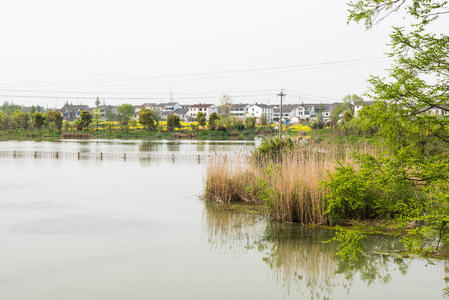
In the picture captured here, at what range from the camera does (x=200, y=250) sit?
10422 millimetres

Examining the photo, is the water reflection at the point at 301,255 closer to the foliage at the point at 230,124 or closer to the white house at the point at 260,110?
the foliage at the point at 230,124

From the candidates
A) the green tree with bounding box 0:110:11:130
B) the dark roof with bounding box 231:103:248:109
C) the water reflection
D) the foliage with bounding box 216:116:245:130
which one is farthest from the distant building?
the water reflection

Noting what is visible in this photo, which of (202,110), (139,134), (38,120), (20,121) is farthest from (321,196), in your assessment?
(202,110)

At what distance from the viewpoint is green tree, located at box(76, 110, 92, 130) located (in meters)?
93.4

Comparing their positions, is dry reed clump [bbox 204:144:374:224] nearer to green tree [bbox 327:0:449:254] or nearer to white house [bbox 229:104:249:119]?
green tree [bbox 327:0:449:254]

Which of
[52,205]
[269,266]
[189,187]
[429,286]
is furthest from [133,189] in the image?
[429,286]

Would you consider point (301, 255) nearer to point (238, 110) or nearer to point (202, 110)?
point (238, 110)

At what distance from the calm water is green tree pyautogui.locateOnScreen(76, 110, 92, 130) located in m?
80.0

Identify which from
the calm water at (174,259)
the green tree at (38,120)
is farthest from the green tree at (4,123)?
the calm water at (174,259)

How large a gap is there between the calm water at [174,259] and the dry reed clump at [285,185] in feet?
1.87

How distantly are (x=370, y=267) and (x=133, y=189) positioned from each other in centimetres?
1294

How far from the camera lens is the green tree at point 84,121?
9345cm

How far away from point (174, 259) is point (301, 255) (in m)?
2.78

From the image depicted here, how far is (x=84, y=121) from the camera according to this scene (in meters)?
94.7
